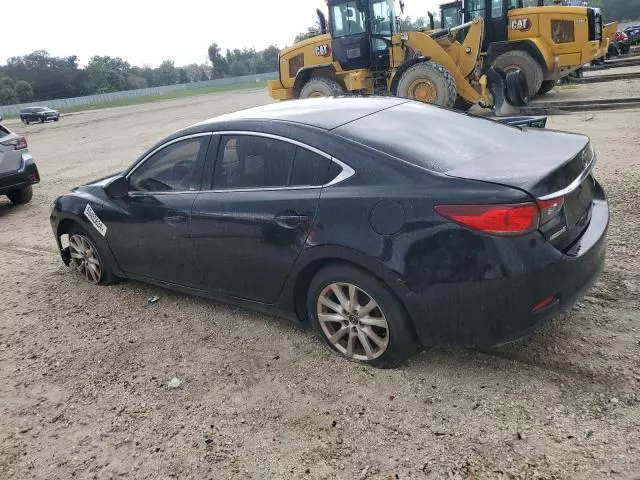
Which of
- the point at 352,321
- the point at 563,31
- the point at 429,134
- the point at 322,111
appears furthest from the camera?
the point at 563,31

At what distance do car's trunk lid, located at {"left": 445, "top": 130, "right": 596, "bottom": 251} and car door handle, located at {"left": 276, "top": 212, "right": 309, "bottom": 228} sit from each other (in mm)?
891

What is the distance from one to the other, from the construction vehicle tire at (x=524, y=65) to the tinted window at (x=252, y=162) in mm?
11709

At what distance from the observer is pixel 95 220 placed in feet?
15.6

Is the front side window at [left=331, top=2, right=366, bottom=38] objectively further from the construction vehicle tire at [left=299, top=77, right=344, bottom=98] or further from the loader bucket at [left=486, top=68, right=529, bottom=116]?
the loader bucket at [left=486, top=68, right=529, bottom=116]

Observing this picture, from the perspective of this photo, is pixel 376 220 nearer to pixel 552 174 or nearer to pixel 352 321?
pixel 352 321

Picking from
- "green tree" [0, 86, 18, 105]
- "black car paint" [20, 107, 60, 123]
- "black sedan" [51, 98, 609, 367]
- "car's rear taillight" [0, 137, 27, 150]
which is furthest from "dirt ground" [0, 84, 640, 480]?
"green tree" [0, 86, 18, 105]

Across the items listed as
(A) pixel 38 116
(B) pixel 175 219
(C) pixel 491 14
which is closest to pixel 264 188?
(B) pixel 175 219

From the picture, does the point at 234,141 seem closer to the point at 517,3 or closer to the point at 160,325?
the point at 160,325

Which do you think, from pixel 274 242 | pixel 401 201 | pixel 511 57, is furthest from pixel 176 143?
pixel 511 57

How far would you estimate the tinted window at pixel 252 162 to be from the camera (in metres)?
3.47

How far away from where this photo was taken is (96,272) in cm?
506

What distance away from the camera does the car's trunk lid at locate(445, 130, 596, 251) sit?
2.76 meters

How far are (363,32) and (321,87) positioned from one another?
5.50 feet

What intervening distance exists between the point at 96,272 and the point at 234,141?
2199mm
